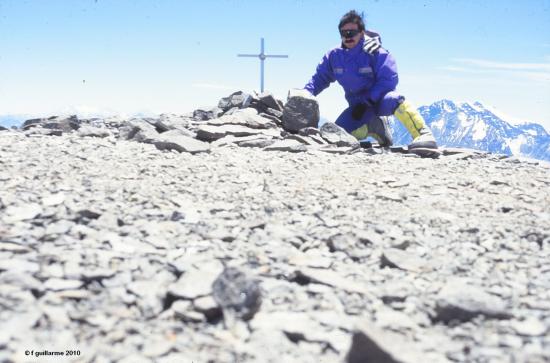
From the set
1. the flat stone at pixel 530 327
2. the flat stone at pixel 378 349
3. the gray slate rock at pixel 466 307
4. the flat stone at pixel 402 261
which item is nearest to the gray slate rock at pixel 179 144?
the flat stone at pixel 402 261

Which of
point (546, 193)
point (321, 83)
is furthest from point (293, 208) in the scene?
point (321, 83)

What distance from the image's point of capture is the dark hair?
37.7 feet

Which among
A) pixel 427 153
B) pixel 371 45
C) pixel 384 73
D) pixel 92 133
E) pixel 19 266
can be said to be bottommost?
pixel 19 266

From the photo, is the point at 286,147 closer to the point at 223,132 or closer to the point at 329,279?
the point at 223,132

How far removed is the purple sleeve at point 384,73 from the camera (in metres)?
11.4

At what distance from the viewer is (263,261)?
158 inches

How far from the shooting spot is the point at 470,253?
4.37 meters

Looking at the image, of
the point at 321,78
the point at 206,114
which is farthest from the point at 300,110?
the point at 206,114

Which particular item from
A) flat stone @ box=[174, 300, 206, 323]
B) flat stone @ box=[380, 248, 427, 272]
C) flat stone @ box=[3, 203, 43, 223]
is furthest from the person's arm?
flat stone @ box=[174, 300, 206, 323]

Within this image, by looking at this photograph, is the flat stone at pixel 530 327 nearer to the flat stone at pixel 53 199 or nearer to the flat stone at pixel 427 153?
the flat stone at pixel 53 199

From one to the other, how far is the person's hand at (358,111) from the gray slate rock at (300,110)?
59.7 inches

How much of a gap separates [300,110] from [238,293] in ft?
29.1

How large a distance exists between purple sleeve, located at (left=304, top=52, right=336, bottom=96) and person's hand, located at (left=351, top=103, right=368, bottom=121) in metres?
1.14

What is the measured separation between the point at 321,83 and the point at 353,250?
930cm
